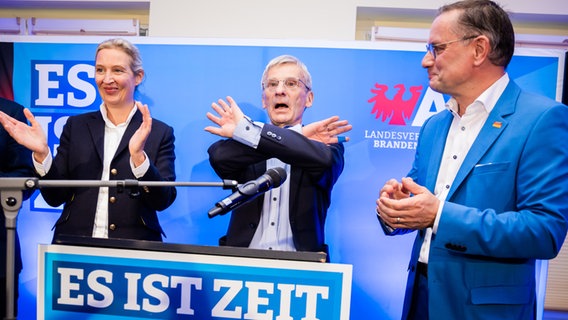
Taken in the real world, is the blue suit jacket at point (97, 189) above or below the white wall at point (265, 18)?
below

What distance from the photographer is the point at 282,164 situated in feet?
8.03

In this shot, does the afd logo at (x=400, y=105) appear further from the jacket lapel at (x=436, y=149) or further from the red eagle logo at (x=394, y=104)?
the jacket lapel at (x=436, y=149)

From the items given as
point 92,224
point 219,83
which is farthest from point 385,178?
point 92,224

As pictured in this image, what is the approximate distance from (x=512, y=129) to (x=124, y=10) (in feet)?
11.8

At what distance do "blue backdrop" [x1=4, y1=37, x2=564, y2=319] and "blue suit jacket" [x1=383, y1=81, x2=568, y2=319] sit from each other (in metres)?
1.40

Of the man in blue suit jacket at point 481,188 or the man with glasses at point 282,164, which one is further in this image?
the man with glasses at point 282,164

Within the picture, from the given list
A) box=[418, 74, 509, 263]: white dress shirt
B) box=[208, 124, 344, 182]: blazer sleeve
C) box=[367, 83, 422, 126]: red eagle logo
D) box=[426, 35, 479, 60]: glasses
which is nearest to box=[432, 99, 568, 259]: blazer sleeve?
box=[418, 74, 509, 263]: white dress shirt

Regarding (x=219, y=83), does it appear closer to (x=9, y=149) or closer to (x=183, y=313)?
(x=9, y=149)

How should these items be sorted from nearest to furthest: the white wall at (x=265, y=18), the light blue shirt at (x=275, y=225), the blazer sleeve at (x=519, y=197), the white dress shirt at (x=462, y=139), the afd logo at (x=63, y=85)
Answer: the blazer sleeve at (x=519, y=197), the white dress shirt at (x=462, y=139), the light blue shirt at (x=275, y=225), the afd logo at (x=63, y=85), the white wall at (x=265, y=18)

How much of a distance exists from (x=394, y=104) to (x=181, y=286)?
216 cm

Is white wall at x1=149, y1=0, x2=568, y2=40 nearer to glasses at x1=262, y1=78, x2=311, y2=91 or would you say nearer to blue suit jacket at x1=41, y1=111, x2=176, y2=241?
glasses at x1=262, y1=78, x2=311, y2=91

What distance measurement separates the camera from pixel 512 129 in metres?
1.67

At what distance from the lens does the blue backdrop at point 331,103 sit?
124 inches

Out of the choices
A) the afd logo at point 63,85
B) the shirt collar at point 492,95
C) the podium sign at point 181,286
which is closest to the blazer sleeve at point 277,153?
the shirt collar at point 492,95
